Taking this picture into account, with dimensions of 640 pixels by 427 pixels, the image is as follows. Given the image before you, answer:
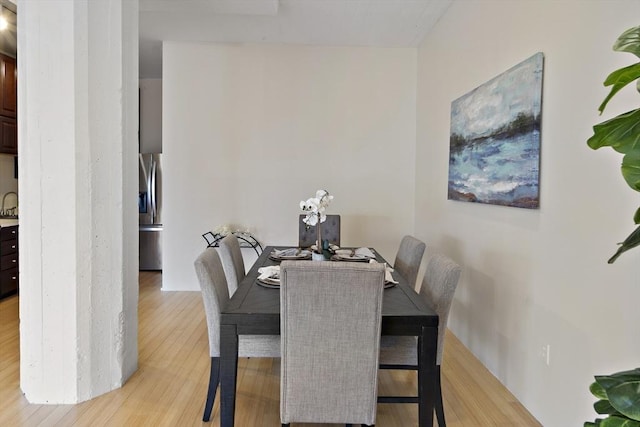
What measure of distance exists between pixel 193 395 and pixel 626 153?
260 cm

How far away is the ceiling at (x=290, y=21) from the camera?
3812mm

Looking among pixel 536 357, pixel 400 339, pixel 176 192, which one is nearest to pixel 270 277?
pixel 400 339

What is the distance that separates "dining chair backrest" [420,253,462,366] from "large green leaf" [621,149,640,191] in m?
1.30

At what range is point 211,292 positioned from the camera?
219 centimetres

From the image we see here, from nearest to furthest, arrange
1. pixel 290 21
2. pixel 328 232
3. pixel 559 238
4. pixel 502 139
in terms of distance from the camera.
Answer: pixel 559 238, pixel 502 139, pixel 328 232, pixel 290 21

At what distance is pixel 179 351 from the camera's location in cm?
331

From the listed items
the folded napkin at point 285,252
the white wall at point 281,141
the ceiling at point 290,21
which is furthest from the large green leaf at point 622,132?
the white wall at point 281,141

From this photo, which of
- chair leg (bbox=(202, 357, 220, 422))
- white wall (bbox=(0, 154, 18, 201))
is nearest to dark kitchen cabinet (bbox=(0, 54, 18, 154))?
white wall (bbox=(0, 154, 18, 201))

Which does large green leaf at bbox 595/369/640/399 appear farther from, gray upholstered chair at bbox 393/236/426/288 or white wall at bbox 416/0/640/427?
gray upholstered chair at bbox 393/236/426/288

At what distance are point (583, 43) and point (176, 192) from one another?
4.33m

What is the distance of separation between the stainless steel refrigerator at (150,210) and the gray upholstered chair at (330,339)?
4394mm

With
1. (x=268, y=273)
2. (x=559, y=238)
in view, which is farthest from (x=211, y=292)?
(x=559, y=238)

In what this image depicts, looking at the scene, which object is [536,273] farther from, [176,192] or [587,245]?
[176,192]

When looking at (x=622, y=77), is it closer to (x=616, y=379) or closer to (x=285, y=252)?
(x=616, y=379)
